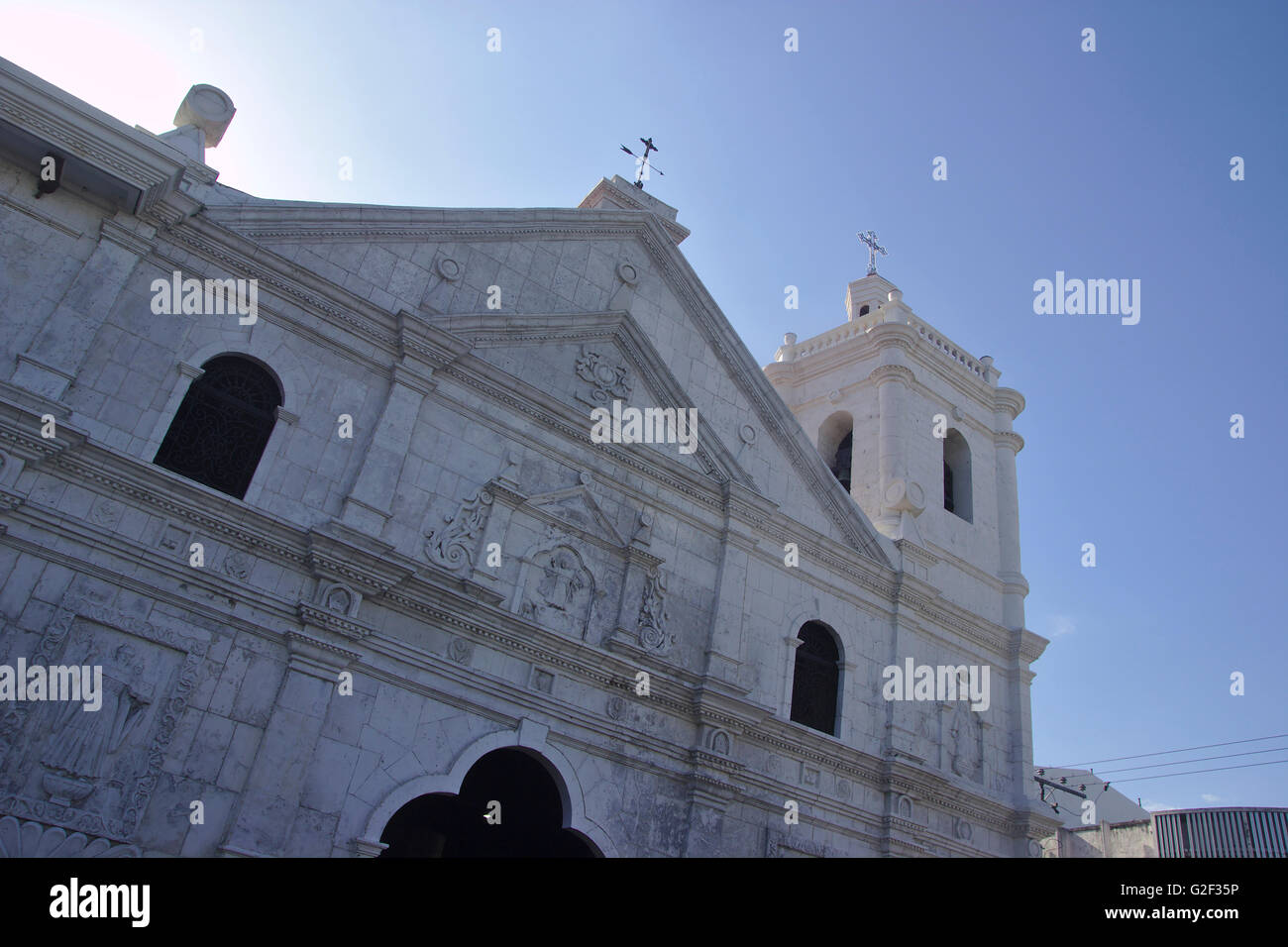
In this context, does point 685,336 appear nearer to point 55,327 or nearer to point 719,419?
point 719,419

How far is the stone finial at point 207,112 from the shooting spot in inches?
507

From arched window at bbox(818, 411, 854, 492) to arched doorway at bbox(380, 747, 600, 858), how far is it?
10272 mm

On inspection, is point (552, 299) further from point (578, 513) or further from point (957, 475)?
point (957, 475)

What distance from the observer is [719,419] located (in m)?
16.4

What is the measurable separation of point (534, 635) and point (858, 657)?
6.19 m

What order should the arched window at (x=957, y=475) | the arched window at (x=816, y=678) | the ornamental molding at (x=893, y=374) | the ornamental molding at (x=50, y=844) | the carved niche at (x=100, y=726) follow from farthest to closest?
1. the arched window at (x=957, y=475)
2. the ornamental molding at (x=893, y=374)
3. the arched window at (x=816, y=678)
4. the carved niche at (x=100, y=726)
5. the ornamental molding at (x=50, y=844)

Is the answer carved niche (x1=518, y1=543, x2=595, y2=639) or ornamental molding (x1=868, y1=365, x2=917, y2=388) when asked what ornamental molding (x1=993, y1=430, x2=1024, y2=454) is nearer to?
ornamental molding (x1=868, y1=365, x2=917, y2=388)

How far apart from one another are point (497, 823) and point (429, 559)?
4322 millimetres

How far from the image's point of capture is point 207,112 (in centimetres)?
1292

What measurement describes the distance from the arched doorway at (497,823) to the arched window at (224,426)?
4.71 m

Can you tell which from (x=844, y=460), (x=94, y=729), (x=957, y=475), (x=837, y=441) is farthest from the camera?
(x=837, y=441)

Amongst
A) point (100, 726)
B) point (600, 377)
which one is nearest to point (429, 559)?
point (100, 726)

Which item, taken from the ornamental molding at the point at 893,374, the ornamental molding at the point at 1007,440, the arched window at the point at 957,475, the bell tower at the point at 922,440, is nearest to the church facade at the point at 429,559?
the bell tower at the point at 922,440

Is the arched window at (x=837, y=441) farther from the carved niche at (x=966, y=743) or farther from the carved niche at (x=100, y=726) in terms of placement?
the carved niche at (x=100, y=726)
